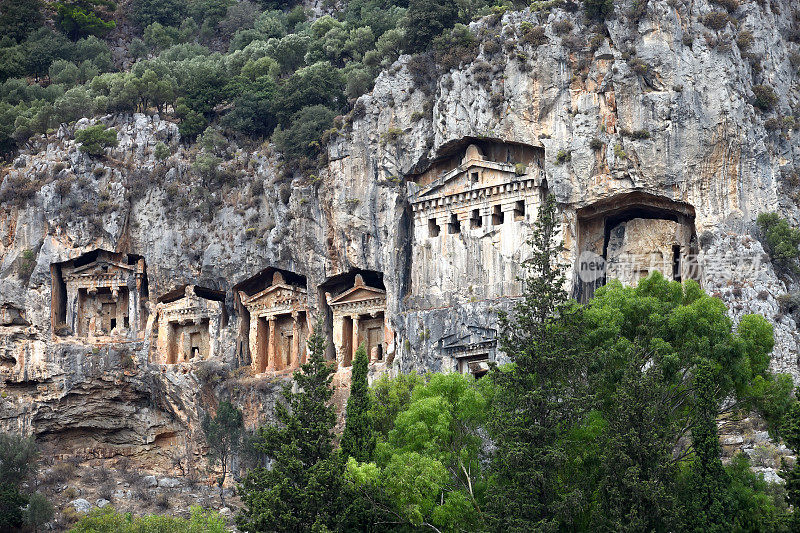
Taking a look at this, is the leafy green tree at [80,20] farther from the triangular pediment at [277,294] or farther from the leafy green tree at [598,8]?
the leafy green tree at [598,8]

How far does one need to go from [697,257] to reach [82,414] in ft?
117

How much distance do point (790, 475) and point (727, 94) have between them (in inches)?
828

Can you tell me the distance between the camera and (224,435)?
2272 inches

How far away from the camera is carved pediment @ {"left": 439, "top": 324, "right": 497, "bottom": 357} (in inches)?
1943

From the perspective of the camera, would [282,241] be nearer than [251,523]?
No

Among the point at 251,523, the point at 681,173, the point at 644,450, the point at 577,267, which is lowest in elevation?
the point at 251,523

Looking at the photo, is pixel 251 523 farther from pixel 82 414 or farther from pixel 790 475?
pixel 82 414

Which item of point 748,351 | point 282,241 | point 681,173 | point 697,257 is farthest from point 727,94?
point 282,241

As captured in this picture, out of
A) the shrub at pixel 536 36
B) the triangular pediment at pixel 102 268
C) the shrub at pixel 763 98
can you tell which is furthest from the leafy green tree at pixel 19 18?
the shrub at pixel 763 98

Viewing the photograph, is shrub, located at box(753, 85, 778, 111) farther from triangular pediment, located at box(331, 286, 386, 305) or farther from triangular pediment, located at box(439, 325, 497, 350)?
triangular pediment, located at box(331, 286, 386, 305)

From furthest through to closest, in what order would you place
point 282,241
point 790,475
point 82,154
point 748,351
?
point 82,154
point 282,241
point 748,351
point 790,475

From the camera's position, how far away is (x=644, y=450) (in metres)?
32.9

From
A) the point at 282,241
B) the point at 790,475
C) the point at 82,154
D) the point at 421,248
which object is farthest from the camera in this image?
the point at 82,154

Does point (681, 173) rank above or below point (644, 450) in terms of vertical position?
above
